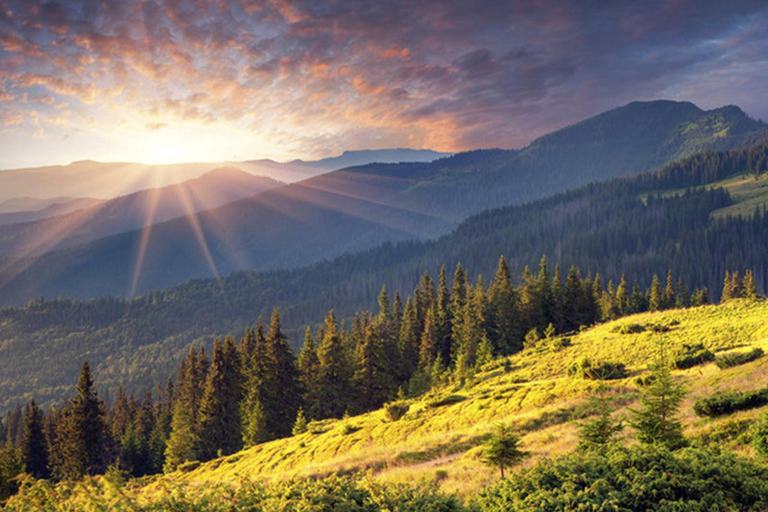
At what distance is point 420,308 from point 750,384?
217 ft

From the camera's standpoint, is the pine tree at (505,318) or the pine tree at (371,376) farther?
the pine tree at (505,318)

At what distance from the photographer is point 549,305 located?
241 feet

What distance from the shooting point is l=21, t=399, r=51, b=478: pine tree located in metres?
67.0

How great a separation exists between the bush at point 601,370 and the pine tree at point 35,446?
262 feet

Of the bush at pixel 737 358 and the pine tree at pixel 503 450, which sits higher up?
the pine tree at pixel 503 450

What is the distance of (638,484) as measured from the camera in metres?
8.06

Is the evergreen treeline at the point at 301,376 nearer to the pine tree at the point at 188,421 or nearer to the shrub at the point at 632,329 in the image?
the pine tree at the point at 188,421

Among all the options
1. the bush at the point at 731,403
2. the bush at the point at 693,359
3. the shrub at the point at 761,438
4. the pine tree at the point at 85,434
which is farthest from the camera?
the pine tree at the point at 85,434

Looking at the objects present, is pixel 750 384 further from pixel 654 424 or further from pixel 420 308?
pixel 420 308

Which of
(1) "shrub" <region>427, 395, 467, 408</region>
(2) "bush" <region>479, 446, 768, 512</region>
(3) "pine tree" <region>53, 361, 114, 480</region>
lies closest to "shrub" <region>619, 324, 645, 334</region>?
(1) "shrub" <region>427, 395, 467, 408</region>

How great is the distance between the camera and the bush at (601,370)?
28.2 m

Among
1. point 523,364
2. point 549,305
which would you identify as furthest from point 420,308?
point 523,364

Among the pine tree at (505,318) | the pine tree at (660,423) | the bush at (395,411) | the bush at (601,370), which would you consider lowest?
A: the pine tree at (505,318)

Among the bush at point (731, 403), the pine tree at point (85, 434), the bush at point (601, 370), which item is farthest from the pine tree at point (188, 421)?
the bush at point (731, 403)
